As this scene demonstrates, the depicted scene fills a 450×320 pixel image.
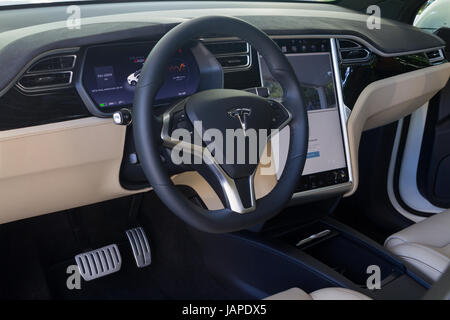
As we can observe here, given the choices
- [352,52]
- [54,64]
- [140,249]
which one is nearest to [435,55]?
[352,52]

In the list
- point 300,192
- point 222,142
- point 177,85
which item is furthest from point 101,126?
point 300,192

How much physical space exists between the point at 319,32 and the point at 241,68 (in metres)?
0.29

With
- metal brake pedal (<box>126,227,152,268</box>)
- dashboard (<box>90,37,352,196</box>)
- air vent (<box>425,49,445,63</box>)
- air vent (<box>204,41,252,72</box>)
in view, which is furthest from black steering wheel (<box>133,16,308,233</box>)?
air vent (<box>425,49,445,63</box>)

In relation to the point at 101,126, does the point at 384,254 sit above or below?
below

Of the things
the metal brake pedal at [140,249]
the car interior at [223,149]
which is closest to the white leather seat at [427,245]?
the car interior at [223,149]

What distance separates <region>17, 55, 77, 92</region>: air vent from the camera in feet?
3.30

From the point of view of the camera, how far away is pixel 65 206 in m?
1.27

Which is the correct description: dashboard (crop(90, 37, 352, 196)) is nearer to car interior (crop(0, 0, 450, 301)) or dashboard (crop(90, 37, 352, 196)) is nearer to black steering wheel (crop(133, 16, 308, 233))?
car interior (crop(0, 0, 450, 301))

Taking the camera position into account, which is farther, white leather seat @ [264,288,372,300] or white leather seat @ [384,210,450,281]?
white leather seat @ [384,210,450,281]

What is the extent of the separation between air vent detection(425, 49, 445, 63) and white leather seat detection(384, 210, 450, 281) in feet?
2.03

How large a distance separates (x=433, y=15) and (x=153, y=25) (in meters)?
1.37

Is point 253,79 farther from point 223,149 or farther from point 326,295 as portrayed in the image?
point 326,295

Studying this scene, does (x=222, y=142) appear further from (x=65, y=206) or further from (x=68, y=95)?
(x=65, y=206)

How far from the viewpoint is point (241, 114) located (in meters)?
0.94
